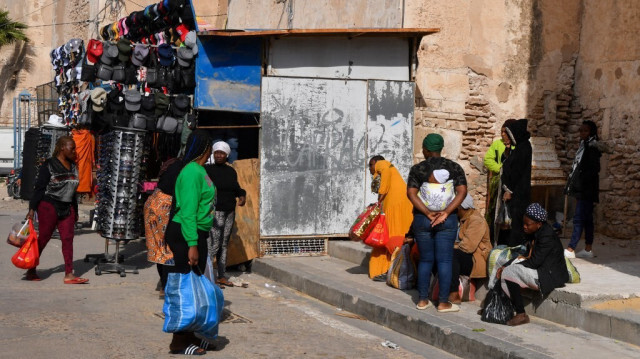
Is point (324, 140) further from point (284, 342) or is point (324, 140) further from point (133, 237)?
point (284, 342)

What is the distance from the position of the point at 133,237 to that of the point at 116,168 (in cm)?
92

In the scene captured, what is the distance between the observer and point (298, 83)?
12031 mm

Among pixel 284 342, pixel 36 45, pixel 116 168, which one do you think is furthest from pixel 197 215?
pixel 36 45

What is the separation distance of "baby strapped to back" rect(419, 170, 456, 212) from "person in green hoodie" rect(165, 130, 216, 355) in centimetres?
226

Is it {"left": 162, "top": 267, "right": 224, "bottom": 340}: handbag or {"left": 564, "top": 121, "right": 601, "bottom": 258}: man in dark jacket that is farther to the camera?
{"left": 564, "top": 121, "right": 601, "bottom": 258}: man in dark jacket

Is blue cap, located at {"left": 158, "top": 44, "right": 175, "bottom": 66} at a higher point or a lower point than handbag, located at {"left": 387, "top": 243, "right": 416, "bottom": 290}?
higher

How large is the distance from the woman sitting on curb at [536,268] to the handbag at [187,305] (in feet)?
8.95

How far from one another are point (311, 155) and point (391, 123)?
1.29 meters

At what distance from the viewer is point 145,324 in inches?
311

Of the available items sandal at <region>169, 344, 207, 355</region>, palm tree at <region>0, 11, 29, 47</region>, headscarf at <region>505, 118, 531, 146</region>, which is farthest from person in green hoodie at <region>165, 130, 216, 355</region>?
palm tree at <region>0, 11, 29, 47</region>

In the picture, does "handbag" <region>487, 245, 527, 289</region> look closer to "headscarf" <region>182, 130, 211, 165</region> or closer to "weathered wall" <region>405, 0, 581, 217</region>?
"headscarf" <region>182, 130, 211, 165</region>

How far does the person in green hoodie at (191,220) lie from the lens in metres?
6.53

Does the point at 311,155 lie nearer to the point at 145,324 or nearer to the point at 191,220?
the point at 145,324

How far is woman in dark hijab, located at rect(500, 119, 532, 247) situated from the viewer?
954 centimetres
